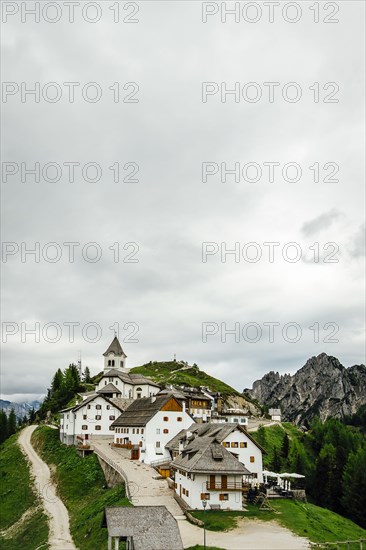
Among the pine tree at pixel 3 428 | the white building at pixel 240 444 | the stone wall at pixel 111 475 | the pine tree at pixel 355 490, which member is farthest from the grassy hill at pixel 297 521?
the pine tree at pixel 3 428

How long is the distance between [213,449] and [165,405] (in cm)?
2572

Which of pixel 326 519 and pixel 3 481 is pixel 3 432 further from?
pixel 326 519

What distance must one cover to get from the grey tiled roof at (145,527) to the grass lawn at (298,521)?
9549mm

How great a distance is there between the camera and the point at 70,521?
181 feet

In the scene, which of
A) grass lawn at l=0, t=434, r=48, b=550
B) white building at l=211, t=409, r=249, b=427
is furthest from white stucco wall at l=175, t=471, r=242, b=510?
white building at l=211, t=409, r=249, b=427

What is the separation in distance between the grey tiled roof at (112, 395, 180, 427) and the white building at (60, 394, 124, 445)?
16.2ft

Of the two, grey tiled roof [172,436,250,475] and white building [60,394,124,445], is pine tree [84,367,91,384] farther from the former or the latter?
grey tiled roof [172,436,250,475]

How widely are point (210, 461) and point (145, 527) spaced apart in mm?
17822

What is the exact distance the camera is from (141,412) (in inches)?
3219

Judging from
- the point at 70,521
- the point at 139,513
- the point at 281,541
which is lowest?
the point at 70,521

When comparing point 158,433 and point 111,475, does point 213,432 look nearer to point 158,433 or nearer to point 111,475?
point 158,433

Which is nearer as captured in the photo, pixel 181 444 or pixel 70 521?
pixel 70 521

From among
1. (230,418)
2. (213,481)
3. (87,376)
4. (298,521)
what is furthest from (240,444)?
(87,376)

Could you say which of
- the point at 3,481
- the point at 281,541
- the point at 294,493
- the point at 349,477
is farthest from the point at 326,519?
the point at 3,481
